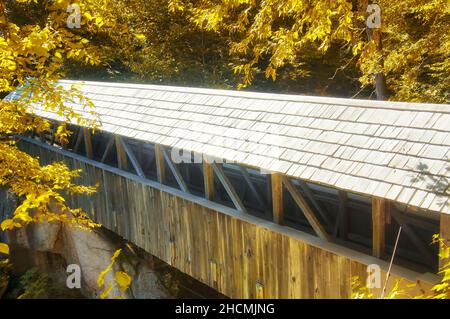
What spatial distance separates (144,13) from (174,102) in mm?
8912

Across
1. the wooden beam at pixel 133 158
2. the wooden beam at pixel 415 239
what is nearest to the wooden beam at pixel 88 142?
the wooden beam at pixel 133 158

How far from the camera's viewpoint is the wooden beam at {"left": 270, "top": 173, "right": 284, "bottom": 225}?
6.07m

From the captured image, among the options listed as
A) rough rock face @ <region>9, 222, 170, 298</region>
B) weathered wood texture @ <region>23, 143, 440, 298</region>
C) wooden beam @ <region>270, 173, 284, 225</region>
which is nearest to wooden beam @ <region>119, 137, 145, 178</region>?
weathered wood texture @ <region>23, 143, 440, 298</region>

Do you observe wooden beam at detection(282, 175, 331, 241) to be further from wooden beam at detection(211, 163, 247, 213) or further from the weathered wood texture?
wooden beam at detection(211, 163, 247, 213)

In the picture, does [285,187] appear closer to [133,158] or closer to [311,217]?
[311,217]

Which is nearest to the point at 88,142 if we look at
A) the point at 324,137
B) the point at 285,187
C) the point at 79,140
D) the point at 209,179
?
the point at 79,140

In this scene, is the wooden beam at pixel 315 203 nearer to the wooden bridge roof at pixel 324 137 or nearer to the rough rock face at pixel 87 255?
the wooden bridge roof at pixel 324 137

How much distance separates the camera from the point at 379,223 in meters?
4.97

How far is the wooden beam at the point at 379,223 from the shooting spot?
16.3 feet

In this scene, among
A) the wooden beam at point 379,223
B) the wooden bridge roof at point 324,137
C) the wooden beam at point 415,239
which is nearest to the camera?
the wooden bridge roof at point 324,137

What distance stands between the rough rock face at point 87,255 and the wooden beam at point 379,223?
21.9ft

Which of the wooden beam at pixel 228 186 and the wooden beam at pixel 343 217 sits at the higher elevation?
the wooden beam at pixel 228 186

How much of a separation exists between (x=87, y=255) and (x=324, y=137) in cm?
908
